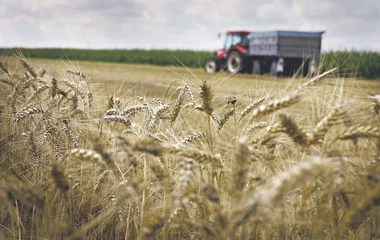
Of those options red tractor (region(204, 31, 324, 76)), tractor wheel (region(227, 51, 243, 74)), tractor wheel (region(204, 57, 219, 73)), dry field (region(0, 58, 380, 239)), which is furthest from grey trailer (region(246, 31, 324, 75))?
dry field (region(0, 58, 380, 239))

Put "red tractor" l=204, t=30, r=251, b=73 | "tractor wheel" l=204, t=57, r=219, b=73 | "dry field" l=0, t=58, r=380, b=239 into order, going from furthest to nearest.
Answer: "tractor wheel" l=204, t=57, r=219, b=73
"red tractor" l=204, t=30, r=251, b=73
"dry field" l=0, t=58, r=380, b=239

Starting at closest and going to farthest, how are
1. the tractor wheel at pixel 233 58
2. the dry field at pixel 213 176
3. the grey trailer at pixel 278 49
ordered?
1. the dry field at pixel 213 176
2. the grey trailer at pixel 278 49
3. the tractor wheel at pixel 233 58

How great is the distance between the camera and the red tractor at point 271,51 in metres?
14.9

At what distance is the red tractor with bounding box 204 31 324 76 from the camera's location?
14.9m

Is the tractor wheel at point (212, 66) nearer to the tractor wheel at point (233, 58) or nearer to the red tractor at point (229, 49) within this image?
the red tractor at point (229, 49)

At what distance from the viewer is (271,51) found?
14.9 m

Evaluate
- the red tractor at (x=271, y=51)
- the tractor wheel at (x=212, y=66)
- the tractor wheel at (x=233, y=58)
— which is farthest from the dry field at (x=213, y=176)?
the tractor wheel at (x=212, y=66)

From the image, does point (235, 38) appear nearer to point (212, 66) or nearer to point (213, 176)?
point (212, 66)

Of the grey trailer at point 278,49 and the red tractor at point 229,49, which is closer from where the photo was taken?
the grey trailer at point 278,49

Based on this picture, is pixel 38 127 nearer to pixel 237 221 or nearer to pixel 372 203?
pixel 237 221

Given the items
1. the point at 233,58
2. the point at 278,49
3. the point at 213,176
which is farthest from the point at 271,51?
the point at 213,176

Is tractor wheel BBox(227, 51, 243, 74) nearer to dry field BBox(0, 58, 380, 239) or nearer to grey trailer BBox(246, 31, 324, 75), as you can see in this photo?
grey trailer BBox(246, 31, 324, 75)

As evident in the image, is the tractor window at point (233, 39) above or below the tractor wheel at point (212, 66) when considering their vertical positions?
above

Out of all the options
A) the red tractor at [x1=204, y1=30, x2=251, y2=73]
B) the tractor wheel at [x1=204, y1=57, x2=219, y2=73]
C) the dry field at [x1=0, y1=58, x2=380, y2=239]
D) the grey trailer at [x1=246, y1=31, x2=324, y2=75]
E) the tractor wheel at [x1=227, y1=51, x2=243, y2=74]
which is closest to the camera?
the dry field at [x1=0, y1=58, x2=380, y2=239]
